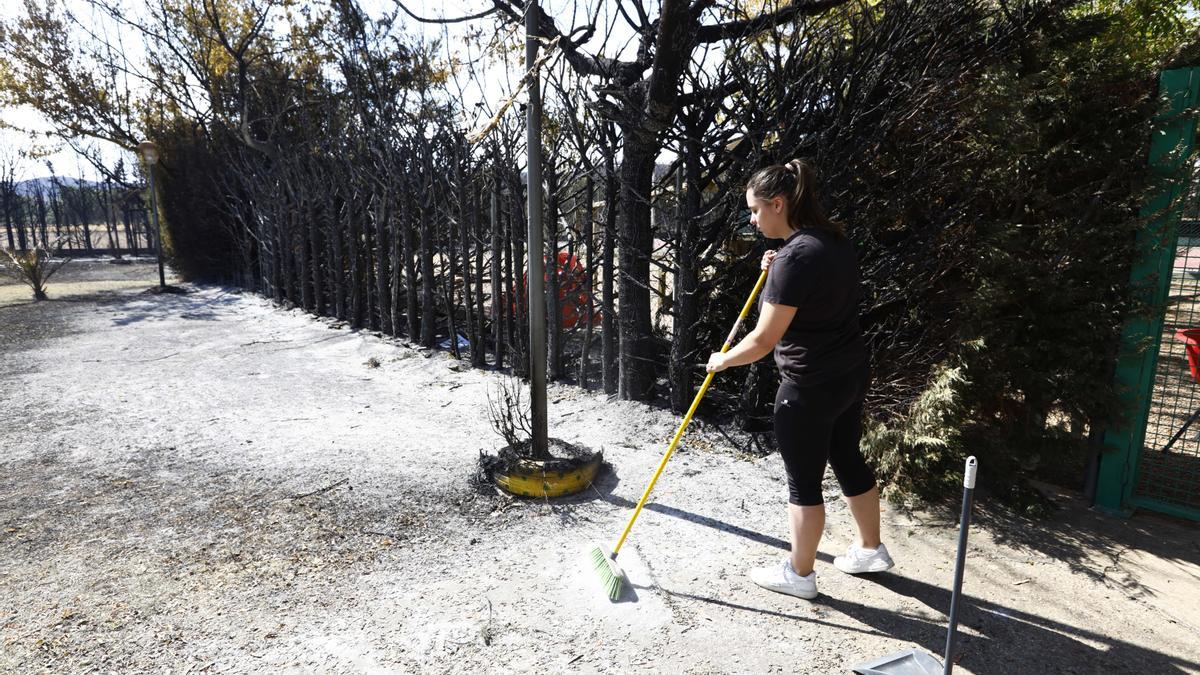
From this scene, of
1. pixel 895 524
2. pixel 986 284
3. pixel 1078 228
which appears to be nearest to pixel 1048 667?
pixel 895 524

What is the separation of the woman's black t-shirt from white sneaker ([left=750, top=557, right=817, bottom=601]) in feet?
2.86

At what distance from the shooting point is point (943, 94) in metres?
3.85

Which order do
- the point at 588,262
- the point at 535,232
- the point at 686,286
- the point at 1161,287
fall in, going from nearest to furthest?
the point at 1161,287
the point at 535,232
the point at 686,286
the point at 588,262

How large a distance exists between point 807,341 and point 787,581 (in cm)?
107

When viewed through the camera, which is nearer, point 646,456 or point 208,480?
point 208,480

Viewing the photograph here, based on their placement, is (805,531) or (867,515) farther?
(867,515)

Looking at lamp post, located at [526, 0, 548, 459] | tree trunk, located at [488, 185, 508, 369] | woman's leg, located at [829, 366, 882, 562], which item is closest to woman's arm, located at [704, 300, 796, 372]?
woman's leg, located at [829, 366, 882, 562]

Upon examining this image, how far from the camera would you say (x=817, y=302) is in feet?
8.38

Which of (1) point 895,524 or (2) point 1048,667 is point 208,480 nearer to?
(1) point 895,524

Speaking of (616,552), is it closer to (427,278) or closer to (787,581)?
(787,581)

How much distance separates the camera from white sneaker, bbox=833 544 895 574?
9.94 ft

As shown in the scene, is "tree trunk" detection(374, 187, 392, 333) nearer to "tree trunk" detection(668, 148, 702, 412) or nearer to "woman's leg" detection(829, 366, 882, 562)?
"tree trunk" detection(668, 148, 702, 412)

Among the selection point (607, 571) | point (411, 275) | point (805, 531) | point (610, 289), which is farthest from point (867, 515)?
point (411, 275)

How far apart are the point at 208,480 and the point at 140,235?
130ft
